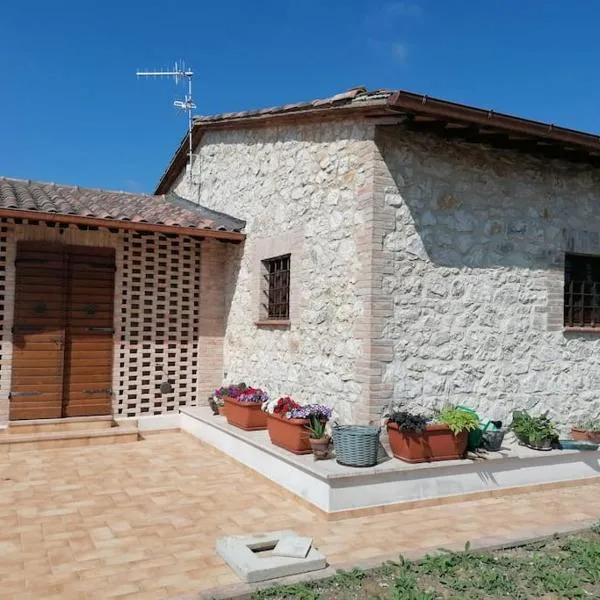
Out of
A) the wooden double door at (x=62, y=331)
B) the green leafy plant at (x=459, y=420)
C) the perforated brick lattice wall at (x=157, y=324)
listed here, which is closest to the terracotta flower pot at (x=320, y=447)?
the green leafy plant at (x=459, y=420)

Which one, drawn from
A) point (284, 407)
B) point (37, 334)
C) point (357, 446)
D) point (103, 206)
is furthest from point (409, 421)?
point (103, 206)

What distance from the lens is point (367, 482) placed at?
5.52 metres

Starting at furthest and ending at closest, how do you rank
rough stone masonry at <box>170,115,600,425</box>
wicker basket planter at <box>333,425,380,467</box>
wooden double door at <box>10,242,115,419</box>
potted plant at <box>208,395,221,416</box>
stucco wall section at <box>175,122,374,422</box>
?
potted plant at <box>208,395,221,416</box> < wooden double door at <box>10,242,115,419</box> < stucco wall section at <box>175,122,374,422</box> < rough stone masonry at <box>170,115,600,425</box> < wicker basket planter at <box>333,425,380,467</box>

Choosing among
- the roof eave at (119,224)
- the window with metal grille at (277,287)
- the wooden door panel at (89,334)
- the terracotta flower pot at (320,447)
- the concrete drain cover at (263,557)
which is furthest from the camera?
the wooden door panel at (89,334)

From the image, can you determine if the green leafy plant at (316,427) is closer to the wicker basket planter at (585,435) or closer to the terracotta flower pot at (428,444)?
the terracotta flower pot at (428,444)

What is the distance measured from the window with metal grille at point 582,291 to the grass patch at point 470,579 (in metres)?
3.94

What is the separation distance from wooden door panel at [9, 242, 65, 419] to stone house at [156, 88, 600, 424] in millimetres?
3234

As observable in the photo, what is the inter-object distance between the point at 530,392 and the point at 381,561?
3819mm

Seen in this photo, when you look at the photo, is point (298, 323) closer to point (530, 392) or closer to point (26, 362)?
point (530, 392)

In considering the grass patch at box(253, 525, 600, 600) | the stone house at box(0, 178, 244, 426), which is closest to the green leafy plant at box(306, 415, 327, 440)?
the grass patch at box(253, 525, 600, 600)

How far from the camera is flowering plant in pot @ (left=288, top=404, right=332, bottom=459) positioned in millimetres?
5918

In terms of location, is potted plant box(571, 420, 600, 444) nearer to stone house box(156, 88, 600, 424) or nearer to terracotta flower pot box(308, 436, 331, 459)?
stone house box(156, 88, 600, 424)

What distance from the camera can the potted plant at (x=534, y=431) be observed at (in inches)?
262

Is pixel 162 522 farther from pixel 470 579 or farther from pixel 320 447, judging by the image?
pixel 470 579
